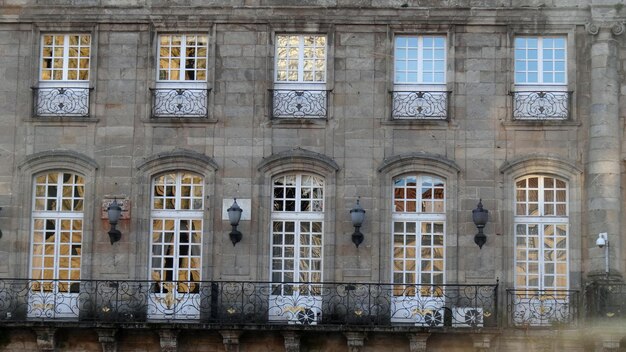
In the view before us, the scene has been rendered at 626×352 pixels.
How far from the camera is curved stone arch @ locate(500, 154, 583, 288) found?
82.9ft

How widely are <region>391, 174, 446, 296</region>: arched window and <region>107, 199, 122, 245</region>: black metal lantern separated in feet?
17.1

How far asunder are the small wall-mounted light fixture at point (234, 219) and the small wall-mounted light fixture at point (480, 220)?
442 centimetres

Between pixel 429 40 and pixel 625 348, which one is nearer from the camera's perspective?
pixel 625 348

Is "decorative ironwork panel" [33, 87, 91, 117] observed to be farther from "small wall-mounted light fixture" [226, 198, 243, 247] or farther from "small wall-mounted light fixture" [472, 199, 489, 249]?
"small wall-mounted light fixture" [472, 199, 489, 249]

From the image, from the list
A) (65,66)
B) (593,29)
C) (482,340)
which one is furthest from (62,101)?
(593,29)

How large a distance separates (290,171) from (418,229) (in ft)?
8.83

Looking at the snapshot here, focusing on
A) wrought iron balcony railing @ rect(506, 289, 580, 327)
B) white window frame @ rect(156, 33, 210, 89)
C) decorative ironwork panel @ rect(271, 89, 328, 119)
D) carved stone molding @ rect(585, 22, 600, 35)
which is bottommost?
wrought iron balcony railing @ rect(506, 289, 580, 327)

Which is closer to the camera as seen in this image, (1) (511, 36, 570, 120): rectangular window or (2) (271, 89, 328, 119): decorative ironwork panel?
(1) (511, 36, 570, 120): rectangular window

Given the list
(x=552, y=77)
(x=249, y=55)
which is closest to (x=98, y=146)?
(x=249, y=55)

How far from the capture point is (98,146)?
2583cm

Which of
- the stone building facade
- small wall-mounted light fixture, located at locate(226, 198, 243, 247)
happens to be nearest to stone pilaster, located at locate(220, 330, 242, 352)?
the stone building facade

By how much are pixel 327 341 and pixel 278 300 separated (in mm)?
1258

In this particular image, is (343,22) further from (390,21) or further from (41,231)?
(41,231)

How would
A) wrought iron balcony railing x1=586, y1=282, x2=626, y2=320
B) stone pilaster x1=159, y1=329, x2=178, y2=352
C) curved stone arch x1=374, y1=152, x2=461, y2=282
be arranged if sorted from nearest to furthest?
wrought iron balcony railing x1=586, y1=282, x2=626, y2=320
stone pilaster x1=159, y1=329, x2=178, y2=352
curved stone arch x1=374, y1=152, x2=461, y2=282
